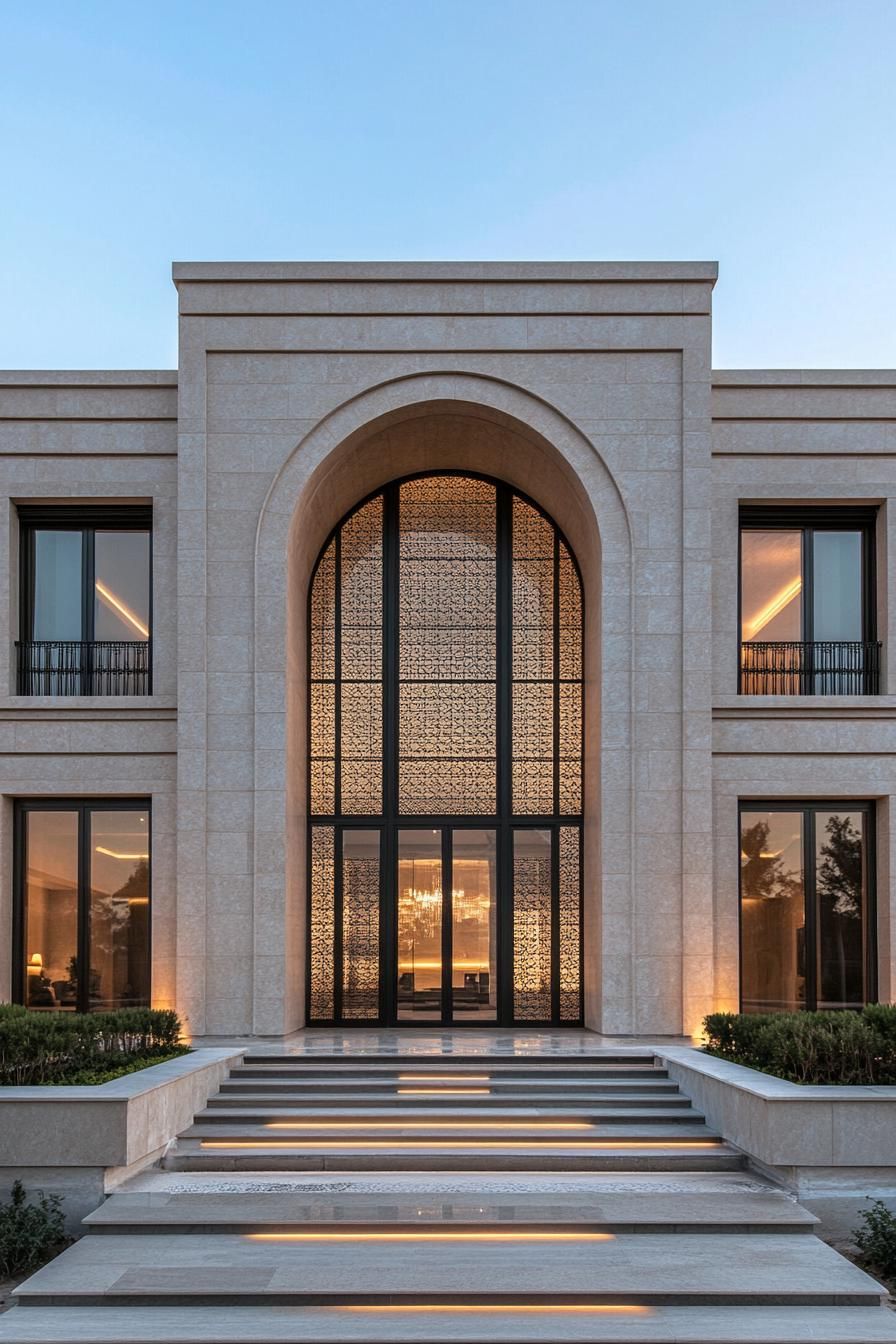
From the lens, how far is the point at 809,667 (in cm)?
1722

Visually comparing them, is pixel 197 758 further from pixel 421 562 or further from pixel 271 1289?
pixel 271 1289

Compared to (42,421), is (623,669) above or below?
below

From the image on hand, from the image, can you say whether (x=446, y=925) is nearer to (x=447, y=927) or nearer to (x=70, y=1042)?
(x=447, y=927)

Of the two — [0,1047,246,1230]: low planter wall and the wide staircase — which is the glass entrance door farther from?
[0,1047,246,1230]: low planter wall

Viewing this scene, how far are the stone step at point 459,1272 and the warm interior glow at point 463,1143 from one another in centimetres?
199

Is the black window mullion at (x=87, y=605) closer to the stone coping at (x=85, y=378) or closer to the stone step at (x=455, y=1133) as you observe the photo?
the stone coping at (x=85, y=378)

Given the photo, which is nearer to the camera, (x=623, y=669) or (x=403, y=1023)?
(x=623, y=669)

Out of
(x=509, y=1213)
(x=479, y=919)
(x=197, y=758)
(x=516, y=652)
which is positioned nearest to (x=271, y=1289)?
(x=509, y=1213)

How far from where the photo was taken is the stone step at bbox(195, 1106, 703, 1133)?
1171 centimetres

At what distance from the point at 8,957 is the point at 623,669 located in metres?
9.20

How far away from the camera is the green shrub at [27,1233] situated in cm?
884

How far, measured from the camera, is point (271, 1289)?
26.1 ft

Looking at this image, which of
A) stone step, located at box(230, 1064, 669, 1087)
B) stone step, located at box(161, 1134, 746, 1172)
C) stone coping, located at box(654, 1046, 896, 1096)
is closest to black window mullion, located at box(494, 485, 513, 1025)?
stone step, located at box(230, 1064, 669, 1087)

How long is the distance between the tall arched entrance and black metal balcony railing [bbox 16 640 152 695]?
262 centimetres
